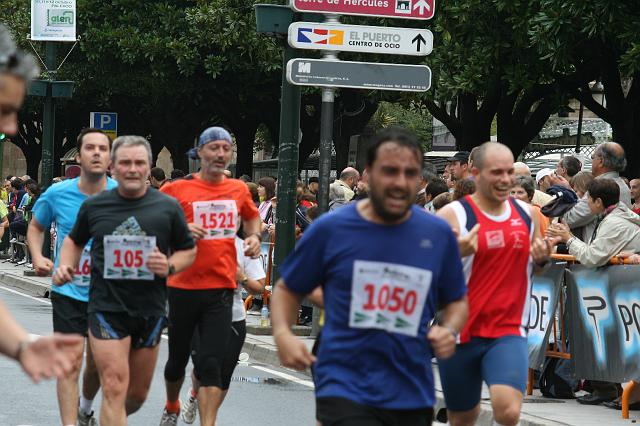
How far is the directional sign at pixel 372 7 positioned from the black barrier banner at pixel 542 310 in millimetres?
3148

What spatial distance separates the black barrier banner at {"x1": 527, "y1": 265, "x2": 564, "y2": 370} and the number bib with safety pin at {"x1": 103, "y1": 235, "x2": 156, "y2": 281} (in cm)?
443

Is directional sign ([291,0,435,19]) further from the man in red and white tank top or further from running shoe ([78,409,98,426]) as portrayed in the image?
the man in red and white tank top

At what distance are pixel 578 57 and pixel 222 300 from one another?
1469 cm

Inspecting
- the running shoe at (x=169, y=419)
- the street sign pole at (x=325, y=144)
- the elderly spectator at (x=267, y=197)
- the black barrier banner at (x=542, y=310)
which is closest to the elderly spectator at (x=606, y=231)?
the black barrier banner at (x=542, y=310)

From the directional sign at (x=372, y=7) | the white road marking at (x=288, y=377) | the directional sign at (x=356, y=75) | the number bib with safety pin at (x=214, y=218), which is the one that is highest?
the directional sign at (x=372, y=7)

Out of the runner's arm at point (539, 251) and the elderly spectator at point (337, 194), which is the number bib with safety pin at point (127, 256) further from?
the elderly spectator at point (337, 194)

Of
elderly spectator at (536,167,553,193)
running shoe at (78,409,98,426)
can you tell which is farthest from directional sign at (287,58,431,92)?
running shoe at (78,409,98,426)

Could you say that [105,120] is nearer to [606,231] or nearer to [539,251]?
[606,231]

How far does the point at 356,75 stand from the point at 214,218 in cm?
457

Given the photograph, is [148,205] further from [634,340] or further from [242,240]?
[634,340]

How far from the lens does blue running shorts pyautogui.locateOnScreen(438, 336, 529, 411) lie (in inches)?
289

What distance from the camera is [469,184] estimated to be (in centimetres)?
975

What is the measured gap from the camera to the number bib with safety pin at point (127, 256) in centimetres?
780

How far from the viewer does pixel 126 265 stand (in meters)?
7.82
